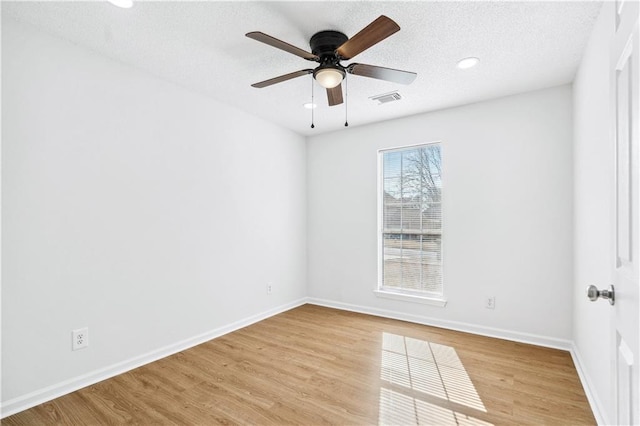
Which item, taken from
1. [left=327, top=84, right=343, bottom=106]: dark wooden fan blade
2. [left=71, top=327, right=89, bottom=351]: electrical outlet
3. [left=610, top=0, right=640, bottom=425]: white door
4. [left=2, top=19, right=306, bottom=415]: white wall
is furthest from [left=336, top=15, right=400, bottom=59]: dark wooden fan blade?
[left=71, top=327, right=89, bottom=351]: electrical outlet

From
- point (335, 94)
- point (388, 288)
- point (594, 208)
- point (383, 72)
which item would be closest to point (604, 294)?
point (594, 208)

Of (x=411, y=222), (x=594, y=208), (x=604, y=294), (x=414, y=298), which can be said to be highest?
(x=594, y=208)

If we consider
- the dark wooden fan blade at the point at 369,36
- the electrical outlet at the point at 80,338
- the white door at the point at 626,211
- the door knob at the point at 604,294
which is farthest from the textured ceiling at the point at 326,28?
the electrical outlet at the point at 80,338

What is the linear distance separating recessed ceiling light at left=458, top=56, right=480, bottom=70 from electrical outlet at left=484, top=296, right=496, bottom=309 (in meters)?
2.30

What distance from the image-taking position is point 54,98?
2252 mm

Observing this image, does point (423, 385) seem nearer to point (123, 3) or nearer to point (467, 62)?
point (467, 62)

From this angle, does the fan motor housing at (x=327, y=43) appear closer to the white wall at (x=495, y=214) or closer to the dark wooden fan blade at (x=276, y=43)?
the dark wooden fan blade at (x=276, y=43)

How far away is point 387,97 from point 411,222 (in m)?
1.55

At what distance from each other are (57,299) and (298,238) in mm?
2881

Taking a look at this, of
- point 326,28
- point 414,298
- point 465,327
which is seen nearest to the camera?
point 326,28

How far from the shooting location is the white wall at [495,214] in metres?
3.07

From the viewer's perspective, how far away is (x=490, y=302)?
3.39 m

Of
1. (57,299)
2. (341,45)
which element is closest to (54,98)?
(57,299)

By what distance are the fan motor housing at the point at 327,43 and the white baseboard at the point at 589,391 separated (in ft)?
9.00
